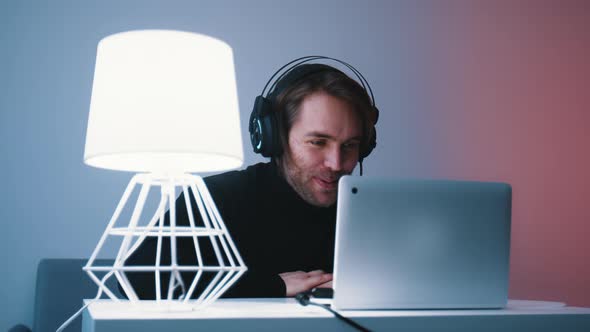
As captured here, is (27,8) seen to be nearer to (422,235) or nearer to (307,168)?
(307,168)

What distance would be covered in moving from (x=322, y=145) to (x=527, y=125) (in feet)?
4.23

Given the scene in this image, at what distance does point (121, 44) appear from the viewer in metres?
0.96

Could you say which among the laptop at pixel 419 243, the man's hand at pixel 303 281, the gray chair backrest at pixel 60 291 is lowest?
the gray chair backrest at pixel 60 291

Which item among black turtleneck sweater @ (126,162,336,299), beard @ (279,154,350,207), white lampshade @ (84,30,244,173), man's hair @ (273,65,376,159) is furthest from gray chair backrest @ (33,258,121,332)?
white lampshade @ (84,30,244,173)

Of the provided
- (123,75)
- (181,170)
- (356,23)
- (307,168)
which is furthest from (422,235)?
(356,23)

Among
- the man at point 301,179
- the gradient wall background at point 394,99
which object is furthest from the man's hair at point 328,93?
the gradient wall background at point 394,99

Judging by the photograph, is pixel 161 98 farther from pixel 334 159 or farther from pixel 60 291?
pixel 60 291

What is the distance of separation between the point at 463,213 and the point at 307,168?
94 cm

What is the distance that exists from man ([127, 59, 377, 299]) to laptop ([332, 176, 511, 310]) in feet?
2.71

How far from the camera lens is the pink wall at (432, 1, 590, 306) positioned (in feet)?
8.91

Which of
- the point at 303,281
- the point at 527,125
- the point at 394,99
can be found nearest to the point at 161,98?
the point at 303,281

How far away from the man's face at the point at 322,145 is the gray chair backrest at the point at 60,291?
0.73 metres

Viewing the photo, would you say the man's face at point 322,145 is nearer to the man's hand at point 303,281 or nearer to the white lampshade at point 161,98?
the man's hand at point 303,281

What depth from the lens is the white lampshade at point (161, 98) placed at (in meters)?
0.92
